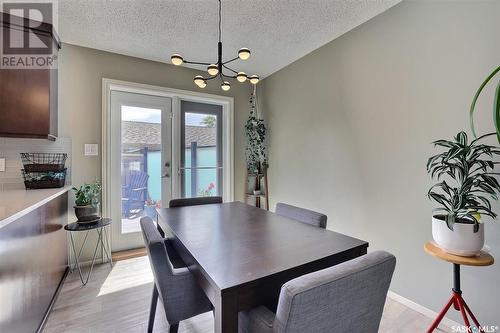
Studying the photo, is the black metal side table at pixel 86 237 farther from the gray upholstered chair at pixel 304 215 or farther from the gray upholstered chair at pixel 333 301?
the gray upholstered chair at pixel 333 301

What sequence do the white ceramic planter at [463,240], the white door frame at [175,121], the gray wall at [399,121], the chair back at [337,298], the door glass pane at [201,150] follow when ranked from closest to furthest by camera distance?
1. the chair back at [337,298]
2. the white ceramic planter at [463,240]
3. the gray wall at [399,121]
4. the white door frame at [175,121]
5. the door glass pane at [201,150]

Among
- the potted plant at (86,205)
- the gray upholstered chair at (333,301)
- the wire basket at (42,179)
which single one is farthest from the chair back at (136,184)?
the gray upholstered chair at (333,301)

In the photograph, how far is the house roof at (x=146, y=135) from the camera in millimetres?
2953

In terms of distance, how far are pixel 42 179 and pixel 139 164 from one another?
104 cm

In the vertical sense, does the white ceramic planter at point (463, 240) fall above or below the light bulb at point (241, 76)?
below

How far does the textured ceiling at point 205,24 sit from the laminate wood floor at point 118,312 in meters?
2.51

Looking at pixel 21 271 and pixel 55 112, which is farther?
pixel 55 112

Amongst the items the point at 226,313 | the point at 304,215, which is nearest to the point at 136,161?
the point at 304,215

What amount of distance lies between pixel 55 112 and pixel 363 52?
3.14 m

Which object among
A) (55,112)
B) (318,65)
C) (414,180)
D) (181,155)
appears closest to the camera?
(414,180)

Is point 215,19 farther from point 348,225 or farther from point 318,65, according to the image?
point 348,225

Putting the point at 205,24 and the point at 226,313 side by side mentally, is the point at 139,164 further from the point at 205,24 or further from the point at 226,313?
the point at 226,313

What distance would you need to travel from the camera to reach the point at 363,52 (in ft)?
7.30

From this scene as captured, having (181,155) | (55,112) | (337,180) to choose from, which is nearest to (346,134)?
(337,180)
